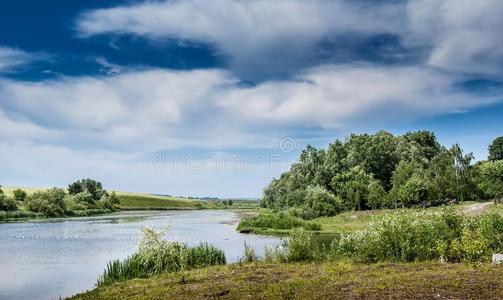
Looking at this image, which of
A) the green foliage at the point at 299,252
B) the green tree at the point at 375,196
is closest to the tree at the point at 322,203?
the green tree at the point at 375,196

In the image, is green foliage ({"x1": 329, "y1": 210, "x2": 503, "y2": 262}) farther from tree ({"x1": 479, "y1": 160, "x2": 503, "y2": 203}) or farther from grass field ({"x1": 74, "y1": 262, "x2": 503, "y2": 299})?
tree ({"x1": 479, "y1": 160, "x2": 503, "y2": 203})

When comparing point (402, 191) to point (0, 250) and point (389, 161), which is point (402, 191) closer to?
point (389, 161)

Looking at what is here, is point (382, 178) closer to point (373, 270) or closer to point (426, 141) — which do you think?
point (426, 141)

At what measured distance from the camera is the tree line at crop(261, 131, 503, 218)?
97.0 meters

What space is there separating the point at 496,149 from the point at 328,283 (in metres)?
157

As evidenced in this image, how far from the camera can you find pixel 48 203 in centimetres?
14238

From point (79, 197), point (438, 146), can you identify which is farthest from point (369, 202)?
point (79, 197)

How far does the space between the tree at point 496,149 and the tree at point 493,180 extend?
66.2 m

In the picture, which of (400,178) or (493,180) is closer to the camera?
(493,180)

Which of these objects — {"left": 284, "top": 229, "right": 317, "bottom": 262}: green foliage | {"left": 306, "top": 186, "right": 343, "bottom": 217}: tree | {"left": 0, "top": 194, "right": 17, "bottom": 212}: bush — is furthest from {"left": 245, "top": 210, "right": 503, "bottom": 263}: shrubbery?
{"left": 0, "top": 194, "right": 17, "bottom": 212}: bush

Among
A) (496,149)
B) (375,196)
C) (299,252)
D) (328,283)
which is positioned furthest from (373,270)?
(496,149)

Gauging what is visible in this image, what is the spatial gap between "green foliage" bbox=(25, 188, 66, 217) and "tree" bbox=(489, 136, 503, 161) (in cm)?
14033

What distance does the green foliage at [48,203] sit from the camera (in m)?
138

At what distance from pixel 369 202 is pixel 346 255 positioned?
74496 millimetres
